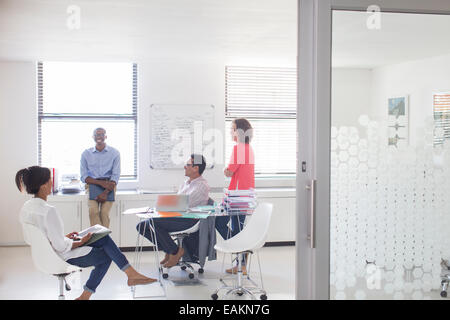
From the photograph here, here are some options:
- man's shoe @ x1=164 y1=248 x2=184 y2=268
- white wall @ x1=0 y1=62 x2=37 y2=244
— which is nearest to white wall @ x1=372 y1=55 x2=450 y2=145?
man's shoe @ x1=164 y1=248 x2=184 y2=268

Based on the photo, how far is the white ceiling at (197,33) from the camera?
3271 mm

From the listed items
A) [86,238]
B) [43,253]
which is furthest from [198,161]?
[43,253]

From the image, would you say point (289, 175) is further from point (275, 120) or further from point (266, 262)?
point (266, 262)

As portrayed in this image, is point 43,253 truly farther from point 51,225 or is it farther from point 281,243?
point 281,243

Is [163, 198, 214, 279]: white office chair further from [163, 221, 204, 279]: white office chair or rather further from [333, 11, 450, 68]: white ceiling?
[333, 11, 450, 68]: white ceiling

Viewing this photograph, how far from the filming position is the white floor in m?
4.97

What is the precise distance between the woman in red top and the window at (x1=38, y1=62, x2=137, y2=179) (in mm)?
2376

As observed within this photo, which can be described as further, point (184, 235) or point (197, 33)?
point (184, 235)

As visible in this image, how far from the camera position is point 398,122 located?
3.31 meters

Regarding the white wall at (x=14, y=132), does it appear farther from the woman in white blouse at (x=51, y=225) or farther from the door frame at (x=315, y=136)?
the door frame at (x=315, y=136)

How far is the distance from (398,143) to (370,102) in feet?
1.03

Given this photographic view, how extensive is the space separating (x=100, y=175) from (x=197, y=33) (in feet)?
8.05

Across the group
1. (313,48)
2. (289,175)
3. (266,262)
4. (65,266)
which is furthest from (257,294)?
(289,175)

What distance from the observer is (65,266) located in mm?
3898
